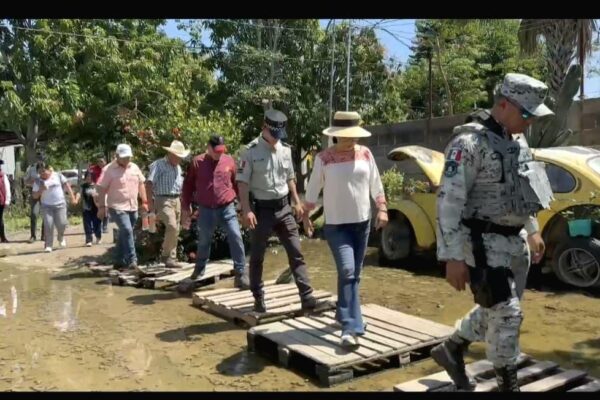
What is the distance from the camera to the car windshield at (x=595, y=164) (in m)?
6.65

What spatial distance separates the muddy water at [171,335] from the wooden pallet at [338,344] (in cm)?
11

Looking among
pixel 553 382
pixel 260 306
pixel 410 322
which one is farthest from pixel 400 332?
pixel 260 306

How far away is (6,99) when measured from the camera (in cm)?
1596

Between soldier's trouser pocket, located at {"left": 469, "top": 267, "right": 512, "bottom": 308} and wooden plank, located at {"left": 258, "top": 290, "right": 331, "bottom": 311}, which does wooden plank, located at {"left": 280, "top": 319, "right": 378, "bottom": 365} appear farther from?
soldier's trouser pocket, located at {"left": 469, "top": 267, "right": 512, "bottom": 308}

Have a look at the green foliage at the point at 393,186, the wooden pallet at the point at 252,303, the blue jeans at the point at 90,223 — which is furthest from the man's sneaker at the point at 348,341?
the blue jeans at the point at 90,223

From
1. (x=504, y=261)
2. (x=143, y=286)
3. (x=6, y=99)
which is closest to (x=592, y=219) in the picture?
(x=504, y=261)

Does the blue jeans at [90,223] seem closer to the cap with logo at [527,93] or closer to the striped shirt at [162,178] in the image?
the striped shirt at [162,178]

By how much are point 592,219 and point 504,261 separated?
3.79m

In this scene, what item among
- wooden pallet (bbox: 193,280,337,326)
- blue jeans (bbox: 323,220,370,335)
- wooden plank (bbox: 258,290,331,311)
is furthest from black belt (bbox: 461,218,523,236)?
wooden plank (bbox: 258,290,331,311)

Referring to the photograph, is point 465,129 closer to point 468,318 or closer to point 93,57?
point 468,318

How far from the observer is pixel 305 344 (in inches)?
177

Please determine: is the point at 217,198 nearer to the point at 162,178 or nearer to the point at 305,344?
the point at 162,178

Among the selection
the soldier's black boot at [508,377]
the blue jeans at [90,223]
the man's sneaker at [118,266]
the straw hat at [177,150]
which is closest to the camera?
the soldier's black boot at [508,377]

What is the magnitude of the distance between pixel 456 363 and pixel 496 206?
98cm
